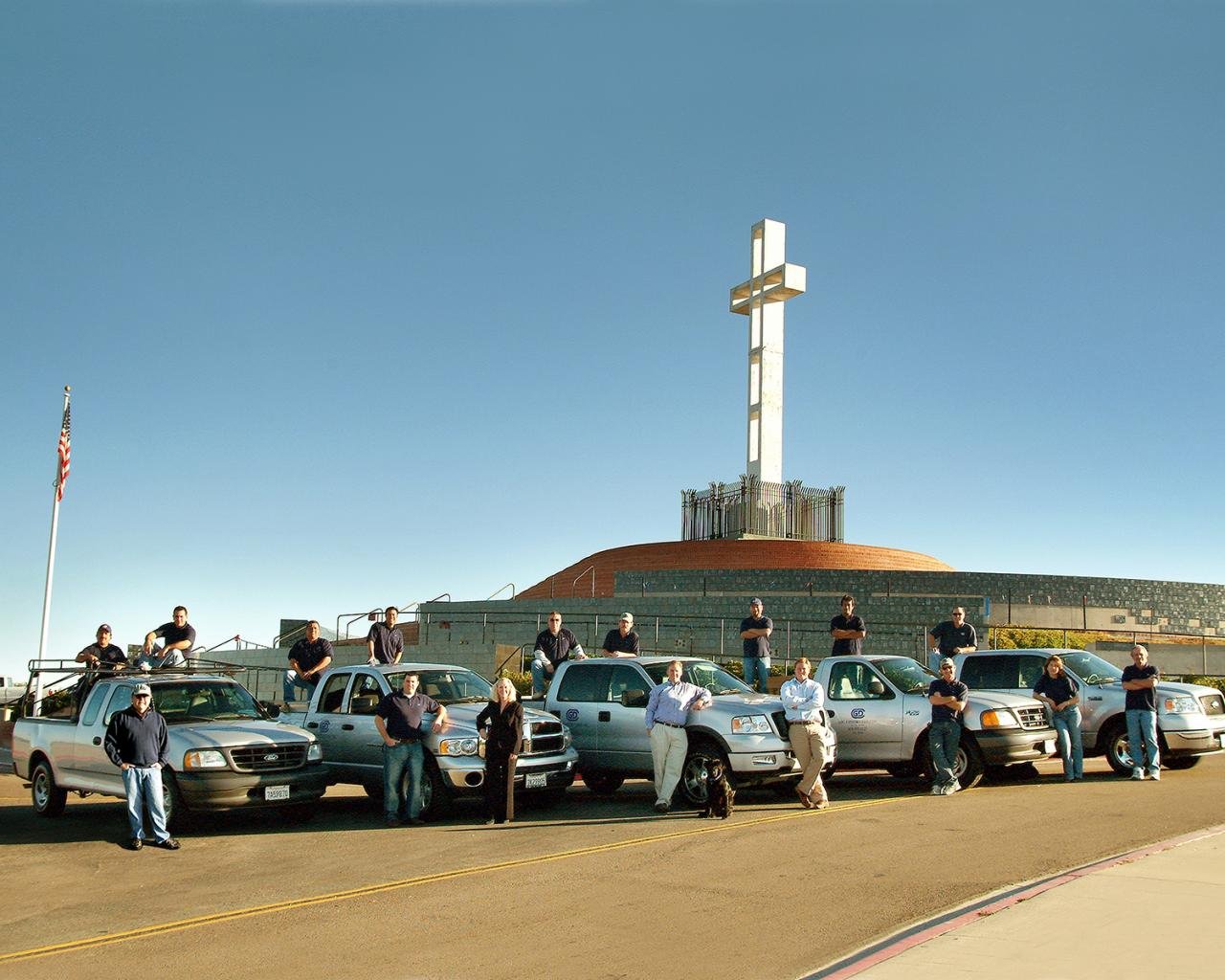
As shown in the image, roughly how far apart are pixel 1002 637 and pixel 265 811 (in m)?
16.6

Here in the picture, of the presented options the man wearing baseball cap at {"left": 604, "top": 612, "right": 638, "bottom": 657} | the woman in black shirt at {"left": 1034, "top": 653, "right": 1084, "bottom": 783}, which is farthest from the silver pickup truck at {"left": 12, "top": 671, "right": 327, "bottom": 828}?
the woman in black shirt at {"left": 1034, "top": 653, "right": 1084, "bottom": 783}

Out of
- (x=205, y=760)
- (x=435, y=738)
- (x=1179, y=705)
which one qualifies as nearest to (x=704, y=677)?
→ (x=435, y=738)

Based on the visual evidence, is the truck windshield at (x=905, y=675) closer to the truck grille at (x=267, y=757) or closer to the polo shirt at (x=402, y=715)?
the polo shirt at (x=402, y=715)

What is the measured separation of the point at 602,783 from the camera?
1594cm

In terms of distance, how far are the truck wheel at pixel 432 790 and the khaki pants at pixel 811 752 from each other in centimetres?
384

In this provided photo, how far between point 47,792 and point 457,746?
496 cm

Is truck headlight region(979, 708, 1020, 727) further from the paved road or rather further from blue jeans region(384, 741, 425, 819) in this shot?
blue jeans region(384, 741, 425, 819)

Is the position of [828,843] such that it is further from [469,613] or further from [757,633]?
[469,613]

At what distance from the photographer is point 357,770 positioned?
14695 mm

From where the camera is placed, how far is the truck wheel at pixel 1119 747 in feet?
53.5

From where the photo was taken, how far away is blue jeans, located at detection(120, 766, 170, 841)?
12289 millimetres

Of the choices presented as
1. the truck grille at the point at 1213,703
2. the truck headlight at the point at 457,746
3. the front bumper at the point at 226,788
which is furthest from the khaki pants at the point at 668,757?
Answer: the truck grille at the point at 1213,703

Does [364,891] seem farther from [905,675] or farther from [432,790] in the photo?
[905,675]

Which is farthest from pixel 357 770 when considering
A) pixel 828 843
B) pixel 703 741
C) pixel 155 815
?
pixel 828 843
